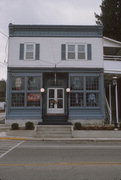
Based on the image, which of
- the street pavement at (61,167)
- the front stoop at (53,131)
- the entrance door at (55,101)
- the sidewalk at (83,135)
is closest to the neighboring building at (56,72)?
the entrance door at (55,101)

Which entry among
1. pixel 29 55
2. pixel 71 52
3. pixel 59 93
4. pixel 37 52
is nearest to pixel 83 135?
pixel 59 93

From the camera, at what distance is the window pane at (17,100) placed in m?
17.9

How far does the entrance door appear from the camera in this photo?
18.7 m

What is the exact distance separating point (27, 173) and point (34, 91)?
12.4m

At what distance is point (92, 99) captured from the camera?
18.2 m

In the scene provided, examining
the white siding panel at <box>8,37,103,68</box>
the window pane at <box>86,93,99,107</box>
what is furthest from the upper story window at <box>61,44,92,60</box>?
the window pane at <box>86,93,99,107</box>

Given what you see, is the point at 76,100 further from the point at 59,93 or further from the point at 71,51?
the point at 71,51

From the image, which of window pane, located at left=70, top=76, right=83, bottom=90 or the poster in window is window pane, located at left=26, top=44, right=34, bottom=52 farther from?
window pane, located at left=70, top=76, right=83, bottom=90

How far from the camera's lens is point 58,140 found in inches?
506

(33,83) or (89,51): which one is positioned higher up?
(89,51)

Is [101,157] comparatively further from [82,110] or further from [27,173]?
[82,110]

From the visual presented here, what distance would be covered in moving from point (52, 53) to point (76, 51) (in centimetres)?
217

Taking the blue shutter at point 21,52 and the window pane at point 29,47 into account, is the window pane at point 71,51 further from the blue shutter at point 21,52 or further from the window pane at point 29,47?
the blue shutter at point 21,52

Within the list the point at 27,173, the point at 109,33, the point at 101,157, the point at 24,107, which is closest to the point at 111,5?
the point at 109,33
